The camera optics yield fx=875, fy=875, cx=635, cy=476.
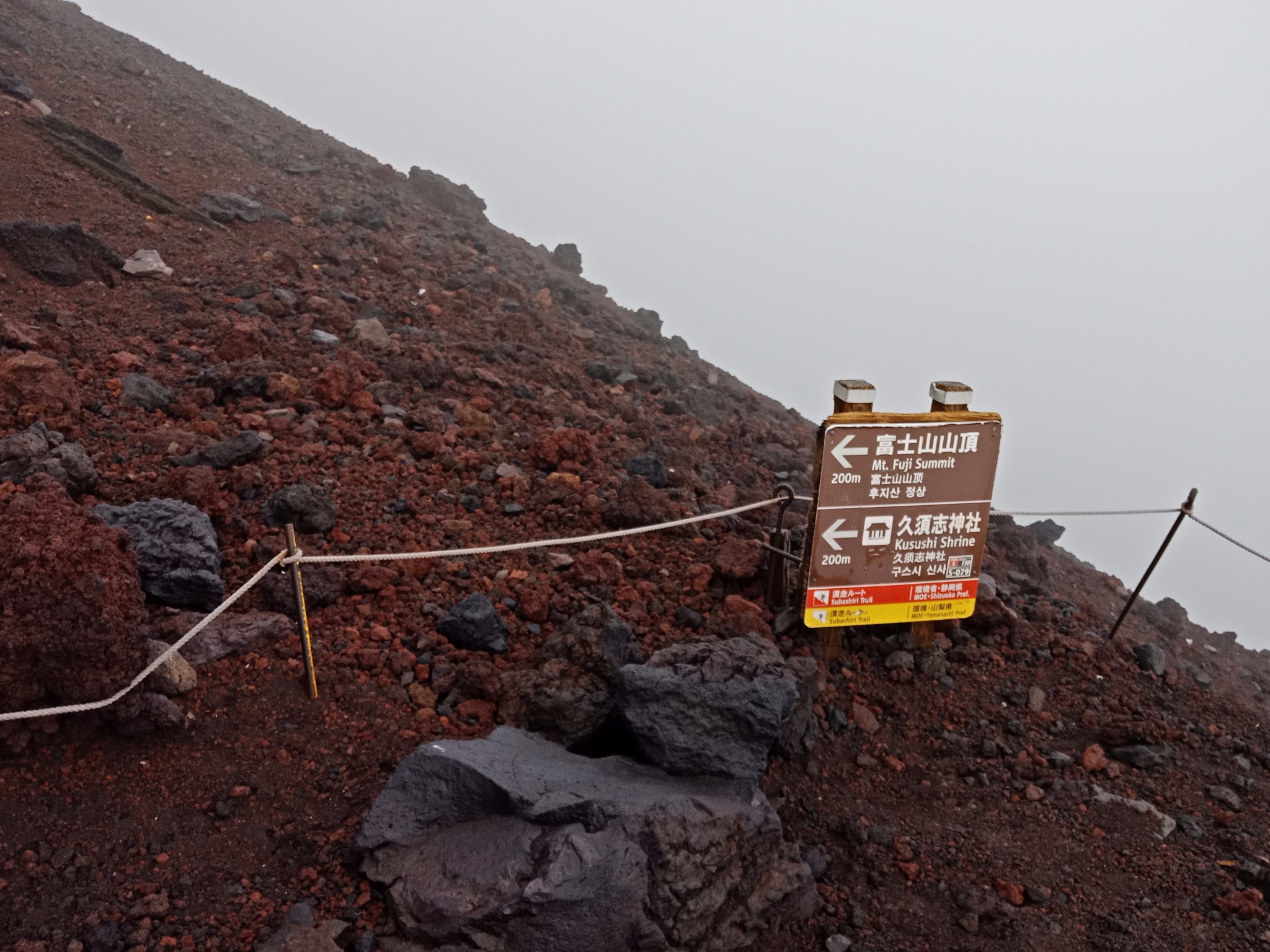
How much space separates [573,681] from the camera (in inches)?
172

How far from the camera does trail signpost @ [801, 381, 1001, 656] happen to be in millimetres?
4805

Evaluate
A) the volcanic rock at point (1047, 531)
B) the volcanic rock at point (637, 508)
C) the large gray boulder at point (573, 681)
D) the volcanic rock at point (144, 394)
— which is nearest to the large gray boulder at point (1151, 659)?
the volcanic rock at point (637, 508)

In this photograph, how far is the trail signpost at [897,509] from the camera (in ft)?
15.8

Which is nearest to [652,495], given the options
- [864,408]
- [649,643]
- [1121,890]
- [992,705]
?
[649,643]

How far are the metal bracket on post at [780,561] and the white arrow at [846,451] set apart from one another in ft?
1.77

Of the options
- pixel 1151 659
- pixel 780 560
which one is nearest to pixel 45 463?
pixel 780 560

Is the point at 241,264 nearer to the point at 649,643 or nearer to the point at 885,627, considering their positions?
the point at 649,643

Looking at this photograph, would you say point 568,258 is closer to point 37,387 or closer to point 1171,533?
point 37,387

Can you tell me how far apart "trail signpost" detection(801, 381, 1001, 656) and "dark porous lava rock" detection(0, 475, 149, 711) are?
3421mm

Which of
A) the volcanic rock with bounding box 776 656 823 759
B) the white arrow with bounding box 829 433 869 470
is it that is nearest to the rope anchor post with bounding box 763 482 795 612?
the white arrow with bounding box 829 433 869 470

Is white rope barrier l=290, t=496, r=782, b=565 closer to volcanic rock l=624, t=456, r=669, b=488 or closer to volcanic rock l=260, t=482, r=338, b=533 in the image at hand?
volcanic rock l=260, t=482, r=338, b=533

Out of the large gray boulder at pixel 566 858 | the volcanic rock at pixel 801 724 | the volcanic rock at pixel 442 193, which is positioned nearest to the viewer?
the large gray boulder at pixel 566 858

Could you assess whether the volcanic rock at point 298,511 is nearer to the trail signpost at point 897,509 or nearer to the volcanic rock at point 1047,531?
the trail signpost at point 897,509

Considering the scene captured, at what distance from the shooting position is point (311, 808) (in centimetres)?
376
